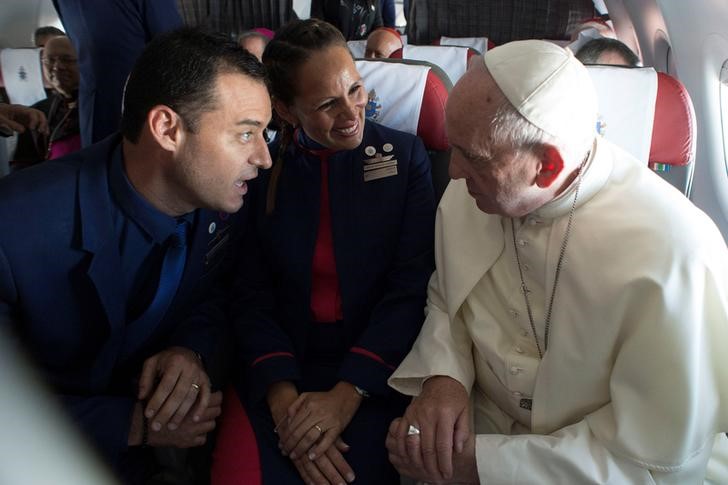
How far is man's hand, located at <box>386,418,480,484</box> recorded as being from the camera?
1542mm

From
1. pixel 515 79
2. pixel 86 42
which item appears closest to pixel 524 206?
pixel 515 79

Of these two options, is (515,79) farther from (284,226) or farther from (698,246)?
(284,226)

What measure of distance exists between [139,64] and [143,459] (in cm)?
118

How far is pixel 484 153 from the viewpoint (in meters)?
1.43

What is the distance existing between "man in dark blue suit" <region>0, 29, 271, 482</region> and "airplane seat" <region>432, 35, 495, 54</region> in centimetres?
469

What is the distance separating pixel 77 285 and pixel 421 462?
1036 millimetres

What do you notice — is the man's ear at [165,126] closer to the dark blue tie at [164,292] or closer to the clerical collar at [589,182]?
the dark blue tie at [164,292]

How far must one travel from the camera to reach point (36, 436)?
2.74 ft

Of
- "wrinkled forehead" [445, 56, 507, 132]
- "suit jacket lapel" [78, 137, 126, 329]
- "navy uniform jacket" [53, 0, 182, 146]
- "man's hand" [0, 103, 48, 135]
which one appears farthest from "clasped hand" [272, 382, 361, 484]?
"man's hand" [0, 103, 48, 135]

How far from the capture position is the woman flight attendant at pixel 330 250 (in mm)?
1903

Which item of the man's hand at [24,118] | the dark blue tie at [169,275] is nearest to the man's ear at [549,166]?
the dark blue tie at [169,275]

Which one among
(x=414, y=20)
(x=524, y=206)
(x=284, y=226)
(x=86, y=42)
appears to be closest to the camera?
(x=524, y=206)

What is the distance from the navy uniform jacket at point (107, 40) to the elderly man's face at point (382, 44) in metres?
1.91

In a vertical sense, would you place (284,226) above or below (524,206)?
below
